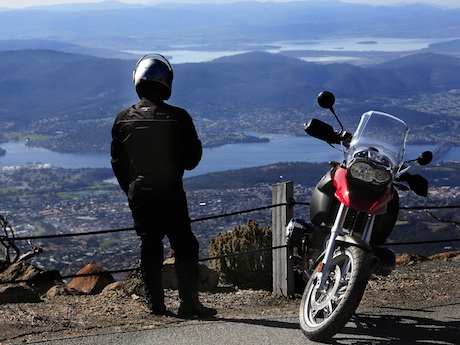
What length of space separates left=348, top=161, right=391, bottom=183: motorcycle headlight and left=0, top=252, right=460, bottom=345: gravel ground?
1814 mm

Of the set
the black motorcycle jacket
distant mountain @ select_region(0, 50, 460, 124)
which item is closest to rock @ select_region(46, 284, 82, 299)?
the black motorcycle jacket

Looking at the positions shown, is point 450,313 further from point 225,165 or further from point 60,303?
point 225,165

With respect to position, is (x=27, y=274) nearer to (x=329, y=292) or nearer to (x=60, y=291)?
(x=60, y=291)

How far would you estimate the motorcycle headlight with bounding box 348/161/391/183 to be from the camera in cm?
514

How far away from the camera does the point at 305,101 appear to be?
149m

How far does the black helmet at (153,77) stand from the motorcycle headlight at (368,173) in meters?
1.70

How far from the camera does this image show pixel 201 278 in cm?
860

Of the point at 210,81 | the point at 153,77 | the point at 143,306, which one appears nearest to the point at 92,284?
the point at 143,306

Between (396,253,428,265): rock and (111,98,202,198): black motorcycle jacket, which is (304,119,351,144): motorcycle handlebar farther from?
(396,253,428,265): rock

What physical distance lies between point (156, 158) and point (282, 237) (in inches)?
68.3

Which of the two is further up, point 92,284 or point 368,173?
point 368,173

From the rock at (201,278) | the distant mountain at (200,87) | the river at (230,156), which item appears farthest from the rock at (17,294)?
the distant mountain at (200,87)

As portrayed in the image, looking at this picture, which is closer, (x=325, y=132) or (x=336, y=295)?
(x=336, y=295)

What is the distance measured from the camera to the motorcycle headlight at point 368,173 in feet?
→ 16.9
